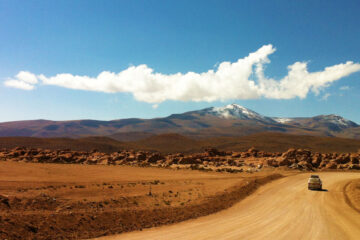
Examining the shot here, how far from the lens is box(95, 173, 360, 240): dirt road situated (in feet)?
39.3

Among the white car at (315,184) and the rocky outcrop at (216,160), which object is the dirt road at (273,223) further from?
the rocky outcrop at (216,160)

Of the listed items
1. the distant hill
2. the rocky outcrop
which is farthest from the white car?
the distant hill

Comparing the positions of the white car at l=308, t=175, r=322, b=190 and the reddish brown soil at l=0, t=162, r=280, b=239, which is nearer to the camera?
the reddish brown soil at l=0, t=162, r=280, b=239

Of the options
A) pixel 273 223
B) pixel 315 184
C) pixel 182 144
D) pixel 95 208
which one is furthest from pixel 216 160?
pixel 182 144

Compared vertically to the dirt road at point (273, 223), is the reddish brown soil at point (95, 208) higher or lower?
lower

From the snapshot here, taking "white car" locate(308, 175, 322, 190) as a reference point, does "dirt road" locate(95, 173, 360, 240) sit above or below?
below

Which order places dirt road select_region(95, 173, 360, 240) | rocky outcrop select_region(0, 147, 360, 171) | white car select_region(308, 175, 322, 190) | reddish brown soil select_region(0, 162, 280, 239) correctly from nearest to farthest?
dirt road select_region(95, 173, 360, 240), reddish brown soil select_region(0, 162, 280, 239), white car select_region(308, 175, 322, 190), rocky outcrop select_region(0, 147, 360, 171)

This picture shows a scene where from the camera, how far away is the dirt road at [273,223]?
11992 mm

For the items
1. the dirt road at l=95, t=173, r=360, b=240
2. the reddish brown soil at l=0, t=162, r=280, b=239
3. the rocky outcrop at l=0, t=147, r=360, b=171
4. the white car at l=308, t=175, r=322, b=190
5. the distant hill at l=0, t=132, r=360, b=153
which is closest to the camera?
the dirt road at l=95, t=173, r=360, b=240

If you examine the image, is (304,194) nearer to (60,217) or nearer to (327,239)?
(327,239)

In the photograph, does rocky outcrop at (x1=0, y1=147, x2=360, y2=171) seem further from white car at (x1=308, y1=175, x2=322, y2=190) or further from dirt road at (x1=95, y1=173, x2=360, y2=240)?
dirt road at (x1=95, y1=173, x2=360, y2=240)

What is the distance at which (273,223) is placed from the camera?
13945mm

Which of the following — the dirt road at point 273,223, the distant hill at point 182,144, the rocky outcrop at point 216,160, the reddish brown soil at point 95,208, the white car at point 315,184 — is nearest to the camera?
the dirt road at point 273,223

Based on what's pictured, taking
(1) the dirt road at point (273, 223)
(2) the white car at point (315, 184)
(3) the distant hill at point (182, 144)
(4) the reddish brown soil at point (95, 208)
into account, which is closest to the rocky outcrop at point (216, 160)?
(2) the white car at point (315, 184)
